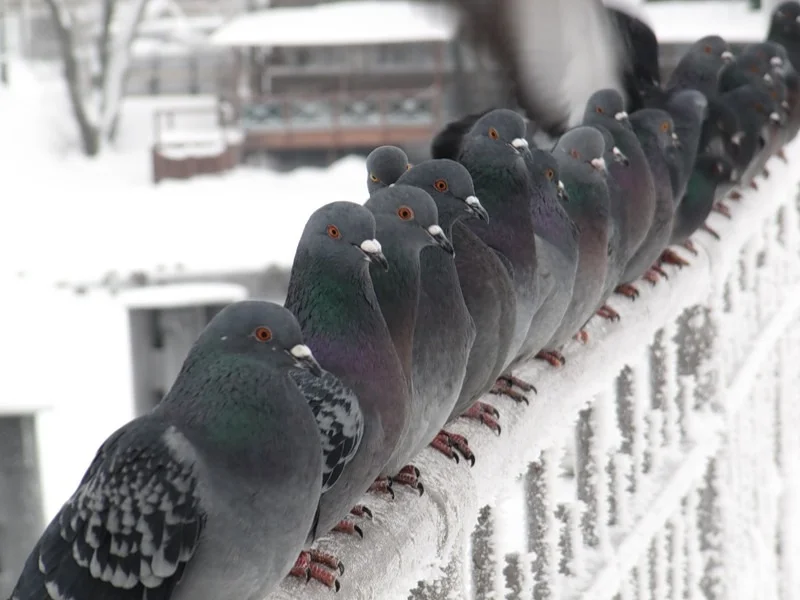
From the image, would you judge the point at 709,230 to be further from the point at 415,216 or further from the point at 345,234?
the point at 345,234

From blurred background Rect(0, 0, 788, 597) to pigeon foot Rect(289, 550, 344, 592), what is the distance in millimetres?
8187

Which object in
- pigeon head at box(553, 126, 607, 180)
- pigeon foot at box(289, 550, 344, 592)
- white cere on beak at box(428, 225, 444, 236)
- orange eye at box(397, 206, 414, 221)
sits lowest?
pigeon foot at box(289, 550, 344, 592)

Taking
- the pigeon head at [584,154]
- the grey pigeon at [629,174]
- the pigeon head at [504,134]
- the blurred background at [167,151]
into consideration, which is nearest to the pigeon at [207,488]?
the pigeon head at [504,134]

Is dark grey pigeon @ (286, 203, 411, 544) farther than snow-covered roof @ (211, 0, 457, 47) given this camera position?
No

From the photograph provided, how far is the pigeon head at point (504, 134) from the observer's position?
7.43ft

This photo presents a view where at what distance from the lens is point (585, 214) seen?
2551mm

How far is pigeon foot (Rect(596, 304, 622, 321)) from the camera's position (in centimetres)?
280

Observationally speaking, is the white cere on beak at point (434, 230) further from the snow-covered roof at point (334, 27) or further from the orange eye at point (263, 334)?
the snow-covered roof at point (334, 27)

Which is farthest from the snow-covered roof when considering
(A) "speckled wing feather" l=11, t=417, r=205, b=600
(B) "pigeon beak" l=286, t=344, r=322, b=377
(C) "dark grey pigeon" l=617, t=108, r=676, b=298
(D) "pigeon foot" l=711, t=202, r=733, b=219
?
(A) "speckled wing feather" l=11, t=417, r=205, b=600

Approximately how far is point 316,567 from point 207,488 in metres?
0.24

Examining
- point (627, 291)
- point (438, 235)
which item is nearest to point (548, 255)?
point (438, 235)

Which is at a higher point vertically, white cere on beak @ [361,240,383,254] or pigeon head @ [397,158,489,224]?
white cere on beak @ [361,240,383,254]

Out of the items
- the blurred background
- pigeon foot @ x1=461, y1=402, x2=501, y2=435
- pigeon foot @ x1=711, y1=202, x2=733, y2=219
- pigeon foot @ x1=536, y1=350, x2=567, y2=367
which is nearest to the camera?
pigeon foot @ x1=461, y1=402, x2=501, y2=435

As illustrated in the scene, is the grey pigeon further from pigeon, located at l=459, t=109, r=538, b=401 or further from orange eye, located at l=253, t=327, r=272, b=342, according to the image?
orange eye, located at l=253, t=327, r=272, b=342
